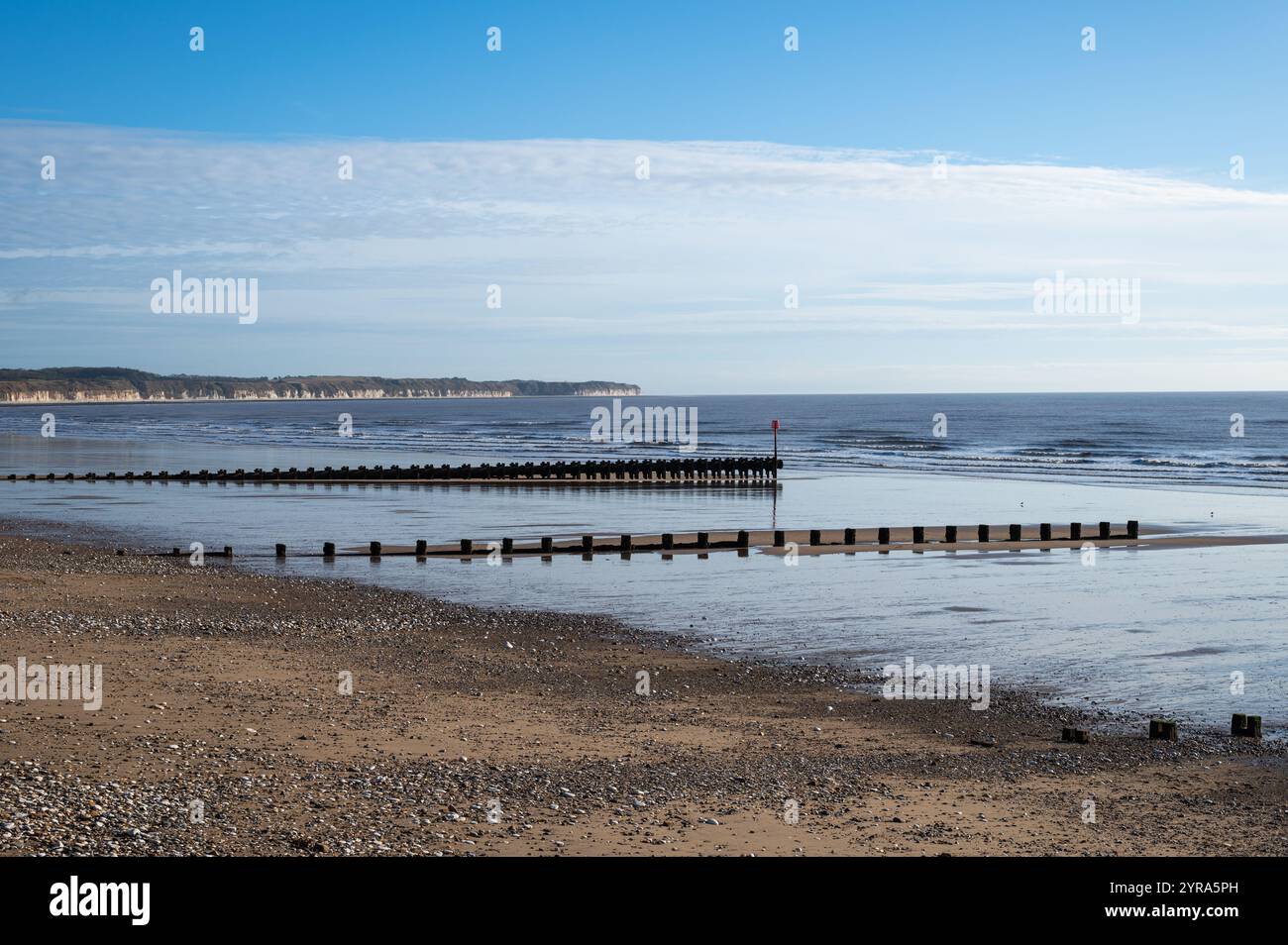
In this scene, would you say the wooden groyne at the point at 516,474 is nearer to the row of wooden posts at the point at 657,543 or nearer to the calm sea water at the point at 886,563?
the calm sea water at the point at 886,563

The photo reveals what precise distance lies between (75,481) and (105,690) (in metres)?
52.0

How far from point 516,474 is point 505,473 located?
0.57 metres

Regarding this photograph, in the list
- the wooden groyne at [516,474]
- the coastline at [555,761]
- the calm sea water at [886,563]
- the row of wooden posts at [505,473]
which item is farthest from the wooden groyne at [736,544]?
the row of wooden posts at [505,473]

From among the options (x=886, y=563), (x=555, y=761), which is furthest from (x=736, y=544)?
(x=555, y=761)

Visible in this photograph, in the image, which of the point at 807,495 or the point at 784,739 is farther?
the point at 807,495

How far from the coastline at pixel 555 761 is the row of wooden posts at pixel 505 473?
46364 mm

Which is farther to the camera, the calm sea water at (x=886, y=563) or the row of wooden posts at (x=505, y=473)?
the row of wooden posts at (x=505, y=473)

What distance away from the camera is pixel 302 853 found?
9.08 meters

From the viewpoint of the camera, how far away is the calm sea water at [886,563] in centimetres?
1901

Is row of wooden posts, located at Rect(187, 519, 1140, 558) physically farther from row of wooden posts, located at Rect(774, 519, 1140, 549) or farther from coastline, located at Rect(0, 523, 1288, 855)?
coastline, located at Rect(0, 523, 1288, 855)
